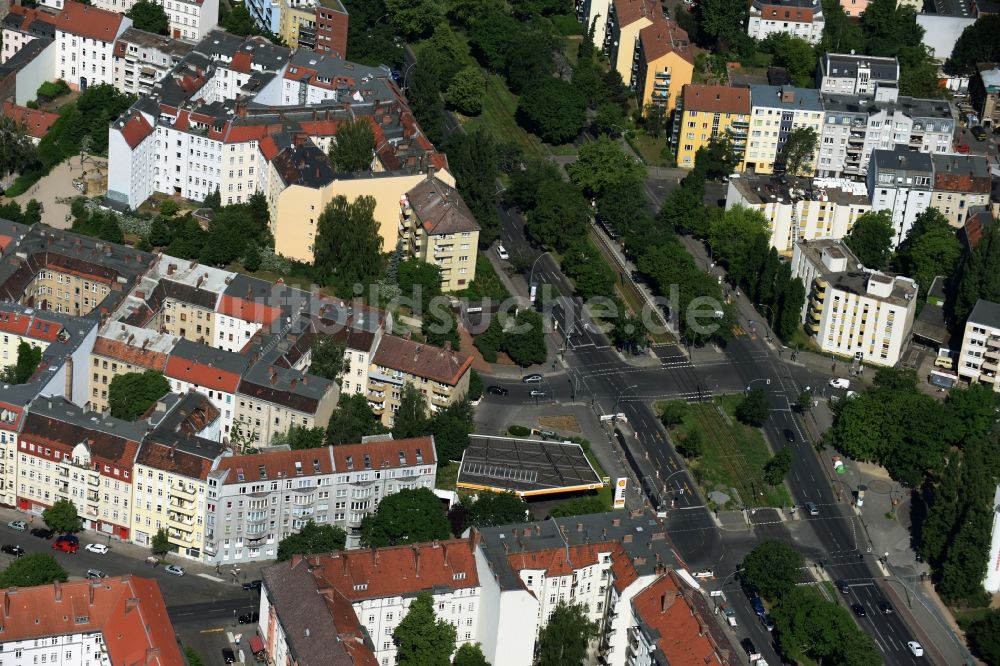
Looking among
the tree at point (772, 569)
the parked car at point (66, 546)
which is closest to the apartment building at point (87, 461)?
the parked car at point (66, 546)

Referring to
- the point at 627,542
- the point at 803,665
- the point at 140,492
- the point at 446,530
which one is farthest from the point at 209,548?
the point at 803,665

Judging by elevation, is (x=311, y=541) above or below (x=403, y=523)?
below

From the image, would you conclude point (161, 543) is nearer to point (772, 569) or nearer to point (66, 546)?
point (66, 546)

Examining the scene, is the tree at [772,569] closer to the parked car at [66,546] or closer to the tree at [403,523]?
the tree at [403,523]

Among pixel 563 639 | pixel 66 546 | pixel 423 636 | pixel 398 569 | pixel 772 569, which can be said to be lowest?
pixel 66 546

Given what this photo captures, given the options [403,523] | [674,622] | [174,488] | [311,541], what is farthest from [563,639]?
[174,488]

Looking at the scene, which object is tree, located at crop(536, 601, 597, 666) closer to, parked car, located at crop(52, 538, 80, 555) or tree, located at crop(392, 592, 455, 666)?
tree, located at crop(392, 592, 455, 666)
